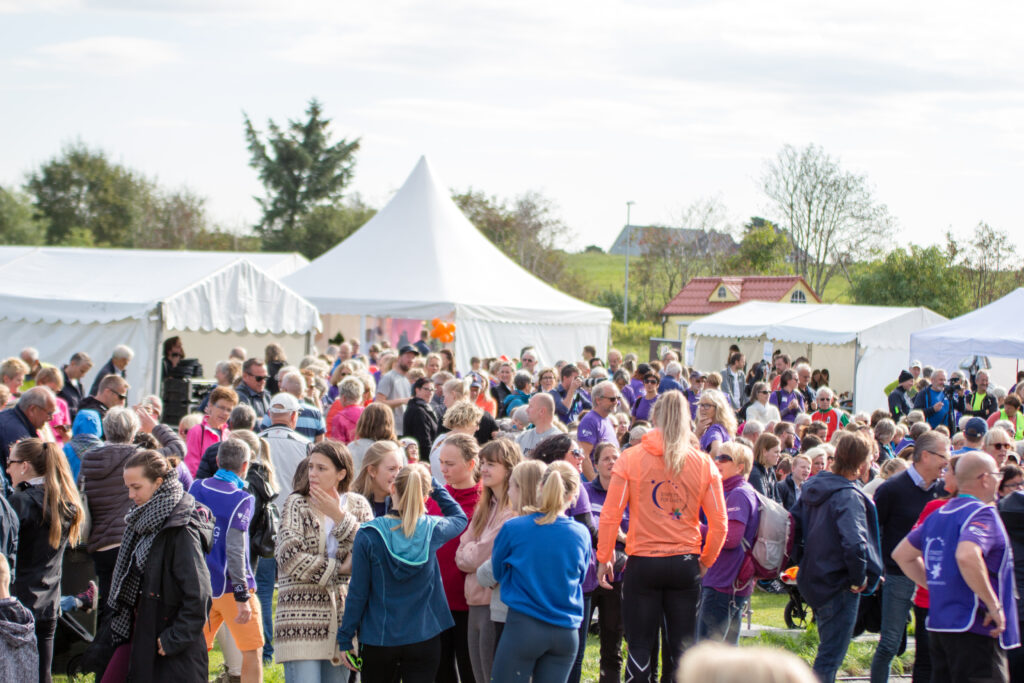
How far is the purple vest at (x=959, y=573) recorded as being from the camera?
14.1 feet

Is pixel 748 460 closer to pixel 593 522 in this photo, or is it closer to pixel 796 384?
pixel 593 522

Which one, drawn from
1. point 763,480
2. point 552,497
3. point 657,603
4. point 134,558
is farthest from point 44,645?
point 763,480

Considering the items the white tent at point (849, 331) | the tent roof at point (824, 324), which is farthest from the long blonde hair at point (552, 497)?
the tent roof at point (824, 324)

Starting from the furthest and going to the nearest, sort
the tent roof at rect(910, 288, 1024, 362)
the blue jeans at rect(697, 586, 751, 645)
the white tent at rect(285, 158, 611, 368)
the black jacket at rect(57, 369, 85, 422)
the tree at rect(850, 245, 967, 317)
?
the tree at rect(850, 245, 967, 317), the white tent at rect(285, 158, 611, 368), the tent roof at rect(910, 288, 1024, 362), the black jacket at rect(57, 369, 85, 422), the blue jeans at rect(697, 586, 751, 645)

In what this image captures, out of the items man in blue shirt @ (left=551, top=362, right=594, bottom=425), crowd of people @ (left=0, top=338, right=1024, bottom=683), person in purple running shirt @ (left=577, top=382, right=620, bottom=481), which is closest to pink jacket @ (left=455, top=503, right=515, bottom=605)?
crowd of people @ (left=0, top=338, right=1024, bottom=683)

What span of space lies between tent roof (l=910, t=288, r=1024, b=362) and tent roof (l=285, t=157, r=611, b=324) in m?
7.37

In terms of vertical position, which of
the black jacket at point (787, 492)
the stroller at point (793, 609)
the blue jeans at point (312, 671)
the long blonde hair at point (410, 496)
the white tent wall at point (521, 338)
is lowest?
the stroller at point (793, 609)

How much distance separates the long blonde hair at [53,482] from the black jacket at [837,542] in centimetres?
387

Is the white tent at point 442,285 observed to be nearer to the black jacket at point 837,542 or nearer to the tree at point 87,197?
the black jacket at point 837,542

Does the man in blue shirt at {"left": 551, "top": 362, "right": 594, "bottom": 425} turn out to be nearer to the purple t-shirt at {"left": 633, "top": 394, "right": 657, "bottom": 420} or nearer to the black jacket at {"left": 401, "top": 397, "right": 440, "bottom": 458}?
the purple t-shirt at {"left": 633, "top": 394, "right": 657, "bottom": 420}

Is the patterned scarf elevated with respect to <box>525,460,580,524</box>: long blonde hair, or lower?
lower

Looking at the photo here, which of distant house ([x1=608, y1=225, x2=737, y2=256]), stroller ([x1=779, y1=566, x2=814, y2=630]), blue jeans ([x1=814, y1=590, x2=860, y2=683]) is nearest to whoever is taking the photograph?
blue jeans ([x1=814, y1=590, x2=860, y2=683])

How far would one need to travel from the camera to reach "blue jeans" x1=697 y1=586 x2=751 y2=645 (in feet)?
17.9

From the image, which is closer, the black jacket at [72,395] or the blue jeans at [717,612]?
the blue jeans at [717,612]
